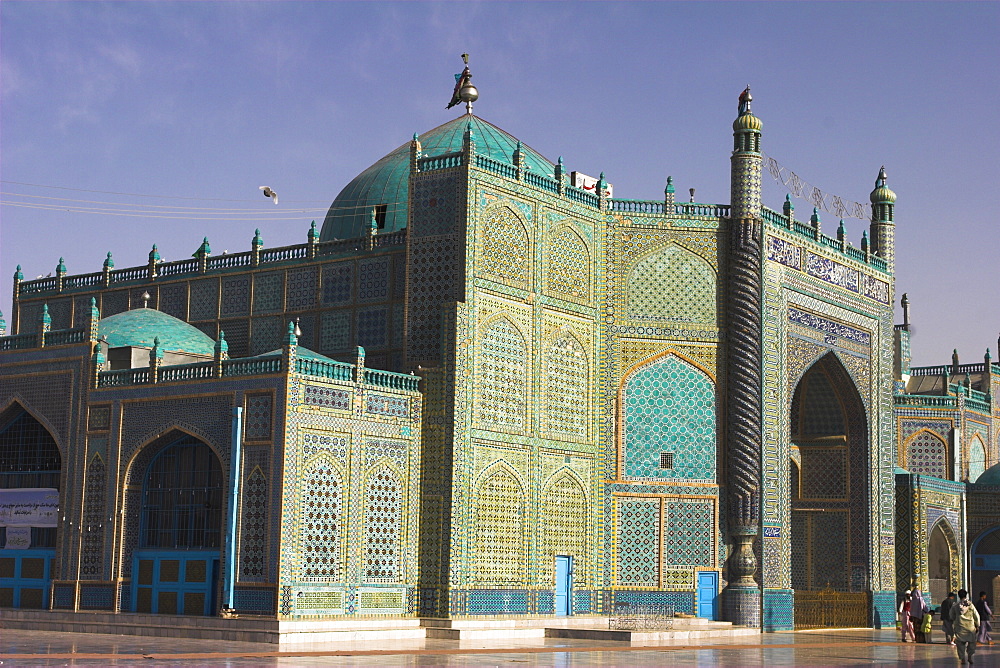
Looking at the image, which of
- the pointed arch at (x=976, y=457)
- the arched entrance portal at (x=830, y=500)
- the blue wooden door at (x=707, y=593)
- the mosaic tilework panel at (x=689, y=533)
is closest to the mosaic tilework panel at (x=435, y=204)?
the mosaic tilework panel at (x=689, y=533)

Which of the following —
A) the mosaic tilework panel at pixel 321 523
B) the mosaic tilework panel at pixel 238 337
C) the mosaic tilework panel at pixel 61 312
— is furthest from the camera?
the mosaic tilework panel at pixel 61 312

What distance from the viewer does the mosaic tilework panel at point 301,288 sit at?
33.2m

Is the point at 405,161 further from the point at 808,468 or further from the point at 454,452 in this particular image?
the point at 808,468

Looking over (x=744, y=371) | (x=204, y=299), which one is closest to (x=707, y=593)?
(x=744, y=371)

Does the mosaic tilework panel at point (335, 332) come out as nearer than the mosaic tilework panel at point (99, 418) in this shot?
No

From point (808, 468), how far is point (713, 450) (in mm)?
6557

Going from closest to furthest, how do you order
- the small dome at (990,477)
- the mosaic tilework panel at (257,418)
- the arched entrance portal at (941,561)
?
the mosaic tilework panel at (257,418) → the arched entrance portal at (941,561) → the small dome at (990,477)

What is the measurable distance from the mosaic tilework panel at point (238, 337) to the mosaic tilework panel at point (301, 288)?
1379 millimetres

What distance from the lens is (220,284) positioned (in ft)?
115

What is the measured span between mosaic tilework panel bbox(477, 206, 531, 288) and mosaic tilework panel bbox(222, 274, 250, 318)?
7.33 m

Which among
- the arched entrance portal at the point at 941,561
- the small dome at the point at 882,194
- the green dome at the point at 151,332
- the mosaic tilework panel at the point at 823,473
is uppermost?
the small dome at the point at 882,194

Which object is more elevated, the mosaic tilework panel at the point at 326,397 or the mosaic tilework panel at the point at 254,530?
the mosaic tilework panel at the point at 326,397

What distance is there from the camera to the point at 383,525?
28344mm

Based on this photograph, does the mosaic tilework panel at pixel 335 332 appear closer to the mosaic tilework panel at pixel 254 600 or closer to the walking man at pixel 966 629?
the mosaic tilework panel at pixel 254 600
